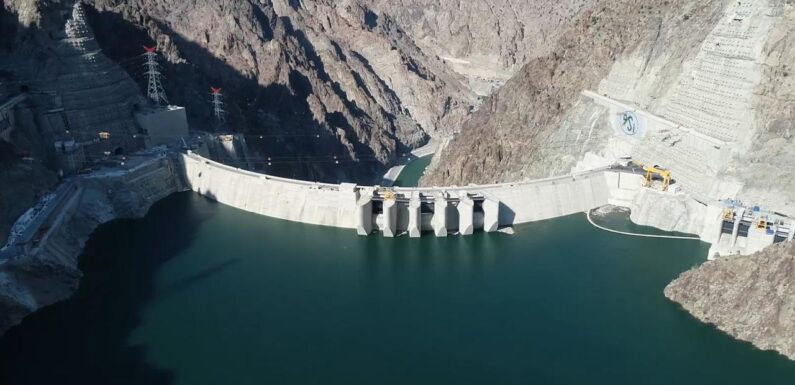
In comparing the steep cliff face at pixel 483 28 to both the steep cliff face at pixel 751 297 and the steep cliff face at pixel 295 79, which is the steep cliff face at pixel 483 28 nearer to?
the steep cliff face at pixel 295 79

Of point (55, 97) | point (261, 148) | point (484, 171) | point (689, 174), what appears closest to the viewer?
point (689, 174)

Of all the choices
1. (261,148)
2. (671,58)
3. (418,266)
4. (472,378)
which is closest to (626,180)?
(671,58)

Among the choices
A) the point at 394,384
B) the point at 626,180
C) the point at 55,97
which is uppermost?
the point at 55,97

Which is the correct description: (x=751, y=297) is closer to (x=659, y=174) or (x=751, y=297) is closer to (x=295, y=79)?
(x=659, y=174)

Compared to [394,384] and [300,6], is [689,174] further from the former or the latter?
[300,6]

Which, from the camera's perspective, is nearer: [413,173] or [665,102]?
[665,102]

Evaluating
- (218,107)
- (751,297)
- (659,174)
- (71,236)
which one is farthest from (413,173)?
(751,297)

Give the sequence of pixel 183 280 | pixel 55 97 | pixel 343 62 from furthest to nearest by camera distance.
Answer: pixel 343 62 < pixel 55 97 < pixel 183 280

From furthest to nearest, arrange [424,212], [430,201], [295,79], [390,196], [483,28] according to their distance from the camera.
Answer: [483,28]
[295,79]
[424,212]
[430,201]
[390,196]
